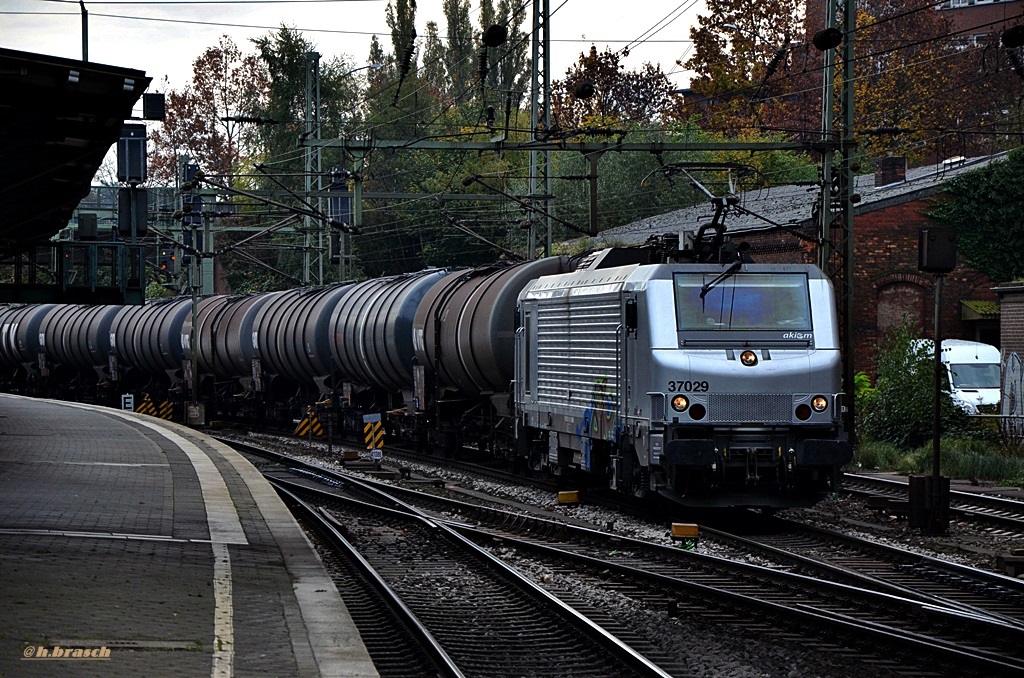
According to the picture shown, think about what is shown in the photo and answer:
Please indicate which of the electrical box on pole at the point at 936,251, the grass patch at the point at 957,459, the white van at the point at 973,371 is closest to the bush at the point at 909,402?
the grass patch at the point at 957,459

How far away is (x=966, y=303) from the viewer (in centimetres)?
3400

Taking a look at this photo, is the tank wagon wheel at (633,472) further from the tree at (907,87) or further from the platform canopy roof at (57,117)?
the tree at (907,87)

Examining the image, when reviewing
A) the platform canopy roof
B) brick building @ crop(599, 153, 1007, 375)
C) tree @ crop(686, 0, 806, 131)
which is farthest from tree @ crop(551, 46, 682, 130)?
the platform canopy roof

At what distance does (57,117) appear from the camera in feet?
43.1

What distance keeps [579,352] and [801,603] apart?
23.0ft

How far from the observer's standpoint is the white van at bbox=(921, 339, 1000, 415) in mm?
30672

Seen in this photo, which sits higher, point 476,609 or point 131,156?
point 131,156

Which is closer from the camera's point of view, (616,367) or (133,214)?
(616,367)

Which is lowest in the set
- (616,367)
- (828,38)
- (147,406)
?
(147,406)

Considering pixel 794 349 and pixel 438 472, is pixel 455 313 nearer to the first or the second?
pixel 438 472

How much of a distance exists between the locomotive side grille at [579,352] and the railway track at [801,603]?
6.89ft

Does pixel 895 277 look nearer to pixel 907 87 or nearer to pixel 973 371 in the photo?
pixel 973 371

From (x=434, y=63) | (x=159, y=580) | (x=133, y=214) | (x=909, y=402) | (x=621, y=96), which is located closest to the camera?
(x=159, y=580)

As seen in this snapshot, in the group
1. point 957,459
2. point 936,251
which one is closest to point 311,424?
point 957,459
